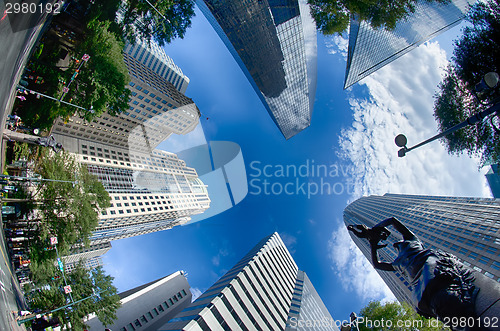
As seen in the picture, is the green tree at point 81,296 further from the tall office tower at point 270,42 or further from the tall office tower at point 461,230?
the tall office tower at point 461,230

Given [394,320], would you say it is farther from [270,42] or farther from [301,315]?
[270,42]

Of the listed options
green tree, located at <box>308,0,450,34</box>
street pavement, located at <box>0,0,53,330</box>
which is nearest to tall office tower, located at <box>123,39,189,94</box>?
green tree, located at <box>308,0,450,34</box>

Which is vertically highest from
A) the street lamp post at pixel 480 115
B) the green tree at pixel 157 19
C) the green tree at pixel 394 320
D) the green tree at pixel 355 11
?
the green tree at pixel 157 19

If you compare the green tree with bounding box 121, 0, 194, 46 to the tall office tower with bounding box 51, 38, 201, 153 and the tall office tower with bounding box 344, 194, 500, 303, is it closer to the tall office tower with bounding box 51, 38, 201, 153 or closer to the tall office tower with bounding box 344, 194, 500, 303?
the tall office tower with bounding box 51, 38, 201, 153

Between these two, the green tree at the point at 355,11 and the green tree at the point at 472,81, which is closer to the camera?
the green tree at the point at 472,81

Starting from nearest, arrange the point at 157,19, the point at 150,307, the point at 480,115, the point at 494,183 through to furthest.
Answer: the point at 480,115, the point at 157,19, the point at 150,307, the point at 494,183

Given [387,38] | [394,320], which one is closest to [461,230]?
[394,320]

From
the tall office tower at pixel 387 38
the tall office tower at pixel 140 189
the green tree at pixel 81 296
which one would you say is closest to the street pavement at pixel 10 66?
the green tree at pixel 81 296
